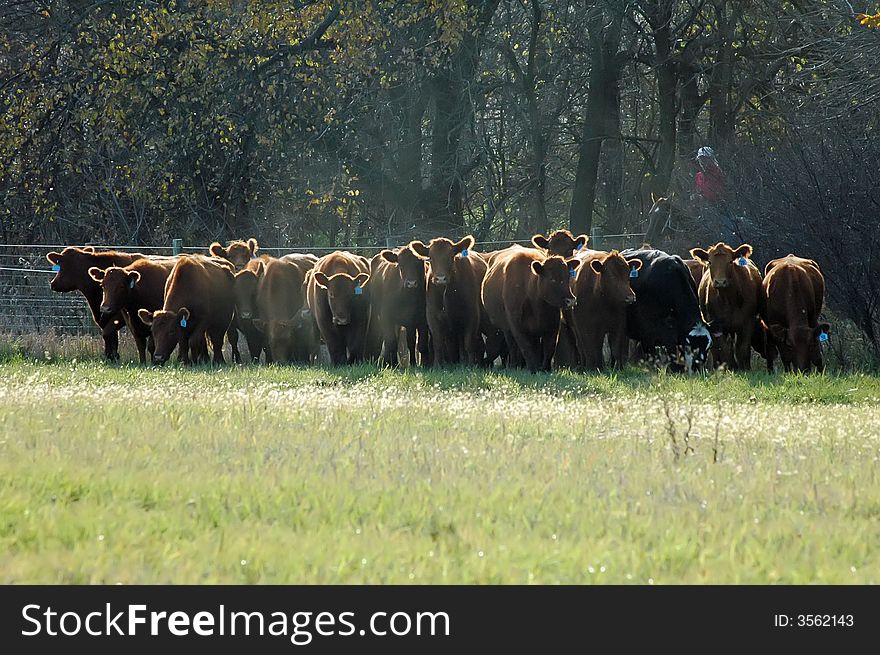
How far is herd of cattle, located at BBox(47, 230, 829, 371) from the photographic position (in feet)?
61.1

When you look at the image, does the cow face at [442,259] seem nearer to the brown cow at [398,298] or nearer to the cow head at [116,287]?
the brown cow at [398,298]

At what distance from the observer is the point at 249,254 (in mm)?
24000

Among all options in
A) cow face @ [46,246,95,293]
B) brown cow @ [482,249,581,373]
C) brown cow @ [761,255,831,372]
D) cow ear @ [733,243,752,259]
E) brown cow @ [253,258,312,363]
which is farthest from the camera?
cow face @ [46,246,95,293]

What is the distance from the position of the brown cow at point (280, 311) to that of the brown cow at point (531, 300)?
11.3 ft

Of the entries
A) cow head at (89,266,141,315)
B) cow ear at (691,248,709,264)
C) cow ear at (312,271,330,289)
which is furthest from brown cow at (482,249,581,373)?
cow head at (89,266,141,315)

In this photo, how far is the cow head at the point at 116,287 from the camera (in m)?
21.2

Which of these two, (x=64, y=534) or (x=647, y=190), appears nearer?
(x=64, y=534)

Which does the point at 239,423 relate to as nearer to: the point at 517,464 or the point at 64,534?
the point at 517,464

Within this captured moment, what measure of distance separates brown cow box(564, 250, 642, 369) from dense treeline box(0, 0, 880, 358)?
3.56 meters

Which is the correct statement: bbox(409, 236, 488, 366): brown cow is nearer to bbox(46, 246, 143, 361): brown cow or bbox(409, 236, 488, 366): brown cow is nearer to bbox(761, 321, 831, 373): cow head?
bbox(761, 321, 831, 373): cow head

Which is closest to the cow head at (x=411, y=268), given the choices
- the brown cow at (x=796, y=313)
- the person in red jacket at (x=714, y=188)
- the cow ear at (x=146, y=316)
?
the cow ear at (x=146, y=316)

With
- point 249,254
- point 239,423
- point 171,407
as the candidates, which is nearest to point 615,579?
point 239,423

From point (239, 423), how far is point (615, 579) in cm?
566

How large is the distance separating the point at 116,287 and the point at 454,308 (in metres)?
5.13
